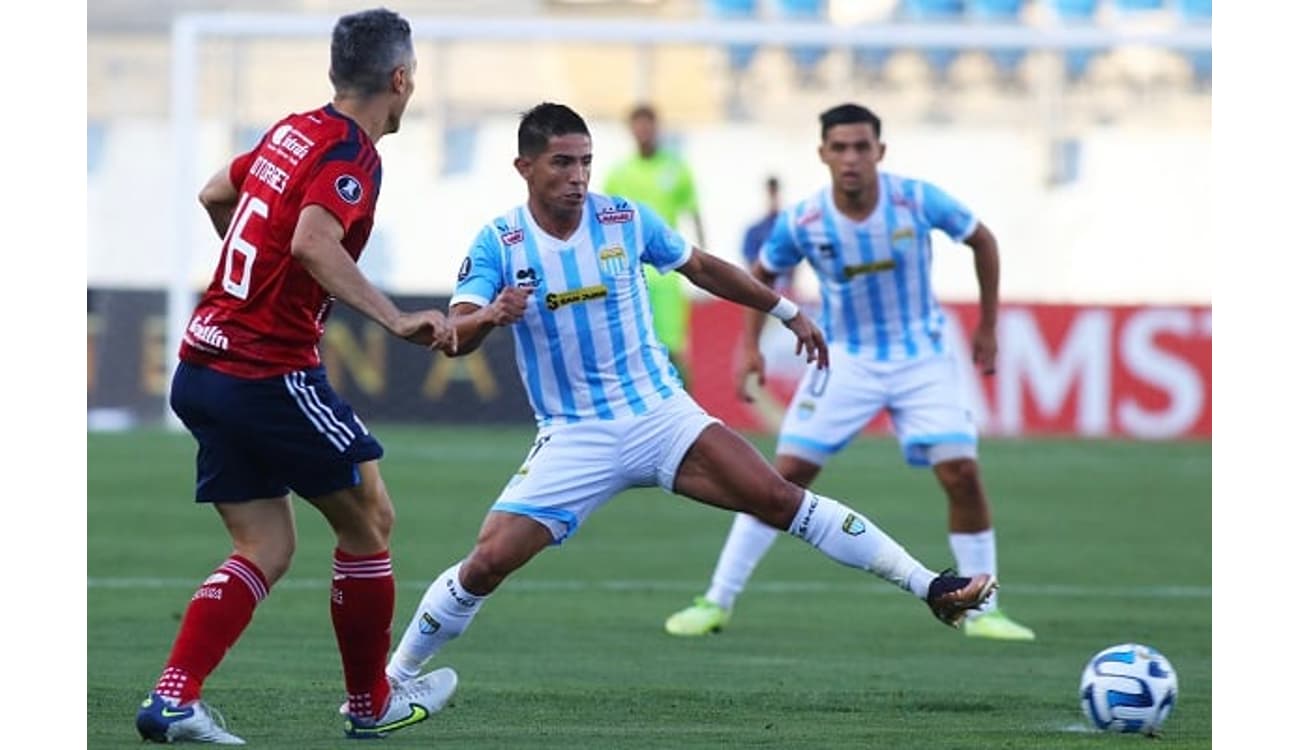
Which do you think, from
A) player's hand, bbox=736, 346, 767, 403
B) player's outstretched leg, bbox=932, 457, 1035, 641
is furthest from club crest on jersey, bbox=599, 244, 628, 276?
player's outstretched leg, bbox=932, 457, 1035, 641

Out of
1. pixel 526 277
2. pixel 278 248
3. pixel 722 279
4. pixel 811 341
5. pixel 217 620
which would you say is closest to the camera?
pixel 278 248

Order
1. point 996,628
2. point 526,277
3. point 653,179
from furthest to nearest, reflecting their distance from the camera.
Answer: point 653,179, point 996,628, point 526,277

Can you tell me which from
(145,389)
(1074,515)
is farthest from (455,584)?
(145,389)

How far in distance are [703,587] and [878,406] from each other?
5.67 ft

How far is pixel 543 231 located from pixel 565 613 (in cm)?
330

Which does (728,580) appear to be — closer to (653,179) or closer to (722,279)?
(722,279)

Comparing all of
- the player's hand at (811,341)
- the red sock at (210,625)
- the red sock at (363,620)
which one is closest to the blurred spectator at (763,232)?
the player's hand at (811,341)

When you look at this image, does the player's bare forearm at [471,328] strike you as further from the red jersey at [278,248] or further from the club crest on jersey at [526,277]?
the club crest on jersey at [526,277]

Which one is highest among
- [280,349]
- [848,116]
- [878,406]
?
[848,116]

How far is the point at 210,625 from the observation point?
22.3ft

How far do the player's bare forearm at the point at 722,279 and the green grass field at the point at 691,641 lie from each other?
1353 mm

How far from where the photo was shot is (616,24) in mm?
21438

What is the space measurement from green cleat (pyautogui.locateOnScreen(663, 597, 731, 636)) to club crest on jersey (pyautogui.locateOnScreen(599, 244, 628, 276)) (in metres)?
2.68

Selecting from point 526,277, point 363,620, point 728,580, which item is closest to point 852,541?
point 526,277
